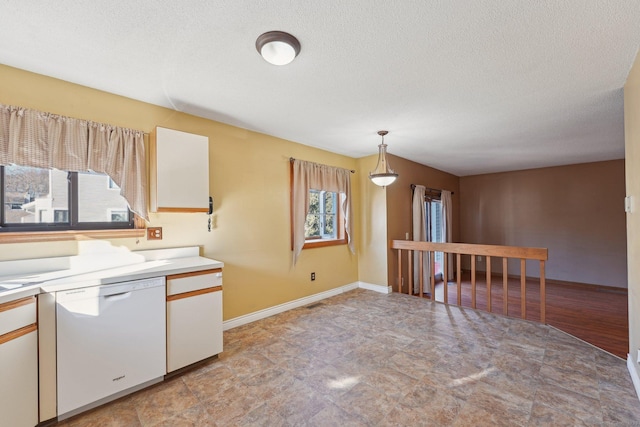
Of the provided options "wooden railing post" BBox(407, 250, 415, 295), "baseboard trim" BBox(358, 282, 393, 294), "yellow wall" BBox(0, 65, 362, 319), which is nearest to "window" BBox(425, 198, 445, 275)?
"wooden railing post" BBox(407, 250, 415, 295)

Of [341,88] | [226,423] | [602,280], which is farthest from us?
[602,280]

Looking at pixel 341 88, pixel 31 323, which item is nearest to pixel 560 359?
pixel 341 88

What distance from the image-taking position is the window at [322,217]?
441cm

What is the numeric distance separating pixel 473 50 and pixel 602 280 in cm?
607

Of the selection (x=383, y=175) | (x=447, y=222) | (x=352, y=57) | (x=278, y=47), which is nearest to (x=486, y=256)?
(x=383, y=175)

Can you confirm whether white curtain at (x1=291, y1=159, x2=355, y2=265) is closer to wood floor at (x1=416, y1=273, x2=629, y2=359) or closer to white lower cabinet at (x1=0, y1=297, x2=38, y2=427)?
wood floor at (x1=416, y1=273, x2=629, y2=359)

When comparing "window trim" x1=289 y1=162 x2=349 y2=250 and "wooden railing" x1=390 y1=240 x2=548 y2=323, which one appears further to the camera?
"window trim" x1=289 y1=162 x2=349 y2=250

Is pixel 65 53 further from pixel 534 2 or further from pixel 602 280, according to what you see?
pixel 602 280

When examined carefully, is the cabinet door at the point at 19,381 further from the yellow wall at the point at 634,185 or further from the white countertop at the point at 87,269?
the yellow wall at the point at 634,185

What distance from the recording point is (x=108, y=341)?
1.89 meters

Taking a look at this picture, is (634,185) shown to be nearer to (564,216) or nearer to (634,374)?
(634,374)

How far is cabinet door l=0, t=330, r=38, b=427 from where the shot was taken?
4.94 ft

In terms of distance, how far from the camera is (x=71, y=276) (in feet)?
6.34

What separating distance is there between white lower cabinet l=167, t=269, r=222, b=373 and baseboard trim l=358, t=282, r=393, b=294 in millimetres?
2881
